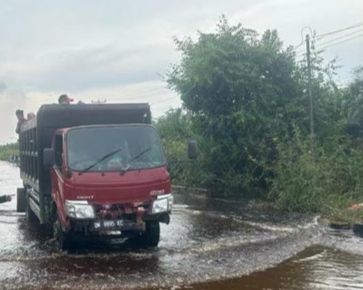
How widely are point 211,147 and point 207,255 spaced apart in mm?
12592

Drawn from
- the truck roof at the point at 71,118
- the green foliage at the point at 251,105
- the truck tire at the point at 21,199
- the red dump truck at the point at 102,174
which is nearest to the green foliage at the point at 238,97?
the green foliage at the point at 251,105

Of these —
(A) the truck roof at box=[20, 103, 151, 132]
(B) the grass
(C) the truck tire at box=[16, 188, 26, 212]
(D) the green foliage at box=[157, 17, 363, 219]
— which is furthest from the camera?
(D) the green foliage at box=[157, 17, 363, 219]

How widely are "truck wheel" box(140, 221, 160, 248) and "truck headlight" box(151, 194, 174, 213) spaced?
47cm

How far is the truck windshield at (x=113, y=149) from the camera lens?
32.7ft

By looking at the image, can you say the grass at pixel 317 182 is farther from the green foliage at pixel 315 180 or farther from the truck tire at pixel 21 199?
the truck tire at pixel 21 199

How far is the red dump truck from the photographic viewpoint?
966 centimetres

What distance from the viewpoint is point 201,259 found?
991 centimetres

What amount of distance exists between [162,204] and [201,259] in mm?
1108

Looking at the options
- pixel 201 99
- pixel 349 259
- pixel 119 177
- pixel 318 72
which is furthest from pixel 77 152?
pixel 318 72

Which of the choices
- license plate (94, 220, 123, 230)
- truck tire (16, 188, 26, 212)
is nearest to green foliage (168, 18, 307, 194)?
truck tire (16, 188, 26, 212)

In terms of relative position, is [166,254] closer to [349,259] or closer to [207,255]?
[207,255]

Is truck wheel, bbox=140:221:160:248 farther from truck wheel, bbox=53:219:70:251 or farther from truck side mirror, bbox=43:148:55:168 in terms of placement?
truck side mirror, bbox=43:148:55:168

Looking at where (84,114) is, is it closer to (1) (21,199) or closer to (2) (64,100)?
(2) (64,100)

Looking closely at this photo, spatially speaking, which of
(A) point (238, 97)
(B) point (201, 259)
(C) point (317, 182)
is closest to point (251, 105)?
(A) point (238, 97)
